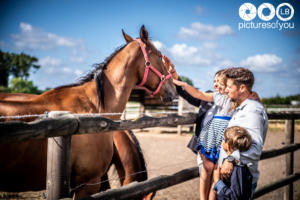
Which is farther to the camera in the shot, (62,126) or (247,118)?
(247,118)

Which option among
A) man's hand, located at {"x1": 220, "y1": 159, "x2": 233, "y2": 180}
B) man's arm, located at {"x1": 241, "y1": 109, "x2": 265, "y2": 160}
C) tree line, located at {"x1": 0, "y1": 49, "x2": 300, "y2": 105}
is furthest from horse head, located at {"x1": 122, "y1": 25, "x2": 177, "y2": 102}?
tree line, located at {"x1": 0, "y1": 49, "x2": 300, "y2": 105}

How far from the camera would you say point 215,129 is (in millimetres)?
2264

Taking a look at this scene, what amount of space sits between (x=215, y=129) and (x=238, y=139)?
0.55 metres

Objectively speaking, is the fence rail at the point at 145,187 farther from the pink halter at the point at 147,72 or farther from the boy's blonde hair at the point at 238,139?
the pink halter at the point at 147,72

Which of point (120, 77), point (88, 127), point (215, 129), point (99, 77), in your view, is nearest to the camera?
point (88, 127)

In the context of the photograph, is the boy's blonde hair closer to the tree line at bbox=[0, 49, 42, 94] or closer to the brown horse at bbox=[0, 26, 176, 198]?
the brown horse at bbox=[0, 26, 176, 198]

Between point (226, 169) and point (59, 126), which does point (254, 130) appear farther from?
point (59, 126)

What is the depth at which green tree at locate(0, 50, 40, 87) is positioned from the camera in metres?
61.6

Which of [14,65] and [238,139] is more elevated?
[14,65]

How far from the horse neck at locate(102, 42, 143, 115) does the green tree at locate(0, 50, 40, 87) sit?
68548mm

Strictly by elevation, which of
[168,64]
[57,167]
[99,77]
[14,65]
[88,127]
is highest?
[14,65]

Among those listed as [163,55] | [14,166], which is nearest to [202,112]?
[163,55]

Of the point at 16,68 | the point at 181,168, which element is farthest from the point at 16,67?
the point at 181,168

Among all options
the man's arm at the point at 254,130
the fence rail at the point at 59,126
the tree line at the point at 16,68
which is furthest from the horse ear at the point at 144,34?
the tree line at the point at 16,68
